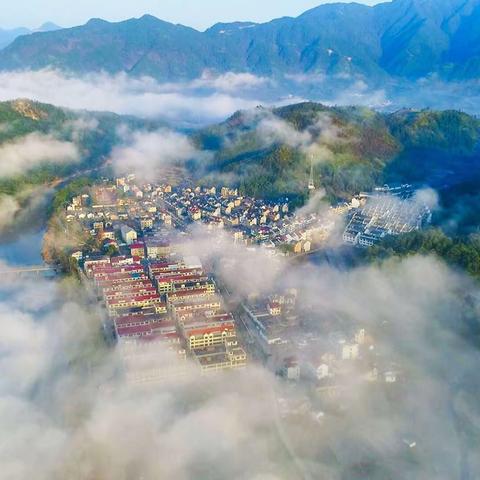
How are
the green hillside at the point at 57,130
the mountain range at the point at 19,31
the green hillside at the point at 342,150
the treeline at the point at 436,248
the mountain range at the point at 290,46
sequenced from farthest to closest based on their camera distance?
the mountain range at the point at 19,31 → the mountain range at the point at 290,46 → the green hillside at the point at 57,130 → the green hillside at the point at 342,150 → the treeline at the point at 436,248

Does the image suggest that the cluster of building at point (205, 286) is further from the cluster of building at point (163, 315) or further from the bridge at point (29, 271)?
the bridge at point (29, 271)

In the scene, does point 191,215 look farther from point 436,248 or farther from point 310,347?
point 310,347

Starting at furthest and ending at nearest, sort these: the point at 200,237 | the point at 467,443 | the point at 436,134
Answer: the point at 436,134 → the point at 200,237 → the point at 467,443

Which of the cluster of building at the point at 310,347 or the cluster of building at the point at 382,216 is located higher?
the cluster of building at the point at 310,347

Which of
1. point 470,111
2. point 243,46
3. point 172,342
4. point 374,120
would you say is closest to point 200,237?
point 172,342

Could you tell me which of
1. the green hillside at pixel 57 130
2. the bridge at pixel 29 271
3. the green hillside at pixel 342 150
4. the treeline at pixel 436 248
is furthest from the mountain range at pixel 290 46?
the bridge at pixel 29 271

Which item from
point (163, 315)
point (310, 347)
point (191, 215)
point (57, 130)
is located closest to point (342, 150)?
point (191, 215)

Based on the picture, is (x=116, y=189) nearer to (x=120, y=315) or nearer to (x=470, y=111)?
(x=120, y=315)
